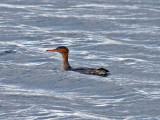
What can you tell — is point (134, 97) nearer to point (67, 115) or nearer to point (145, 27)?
point (67, 115)

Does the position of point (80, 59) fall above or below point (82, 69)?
above

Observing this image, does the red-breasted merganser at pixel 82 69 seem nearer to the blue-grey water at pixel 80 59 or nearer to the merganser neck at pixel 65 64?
the merganser neck at pixel 65 64

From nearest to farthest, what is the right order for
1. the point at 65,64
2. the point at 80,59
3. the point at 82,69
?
the point at 82,69 → the point at 65,64 → the point at 80,59

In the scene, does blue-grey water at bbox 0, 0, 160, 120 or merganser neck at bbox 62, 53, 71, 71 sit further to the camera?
merganser neck at bbox 62, 53, 71, 71

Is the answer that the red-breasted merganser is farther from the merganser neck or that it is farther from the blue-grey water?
the blue-grey water

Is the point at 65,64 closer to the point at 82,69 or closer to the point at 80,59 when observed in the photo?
the point at 82,69

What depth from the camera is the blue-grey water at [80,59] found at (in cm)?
1413

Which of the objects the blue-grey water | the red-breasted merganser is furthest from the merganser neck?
the blue-grey water

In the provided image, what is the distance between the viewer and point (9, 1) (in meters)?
30.8

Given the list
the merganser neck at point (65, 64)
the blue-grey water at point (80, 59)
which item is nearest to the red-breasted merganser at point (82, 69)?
the merganser neck at point (65, 64)

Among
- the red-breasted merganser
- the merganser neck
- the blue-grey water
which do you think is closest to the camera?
the blue-grey water

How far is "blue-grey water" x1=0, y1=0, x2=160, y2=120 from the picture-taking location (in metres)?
14.1

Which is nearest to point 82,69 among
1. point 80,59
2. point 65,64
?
point 65,64

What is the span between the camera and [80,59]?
1977 cm
